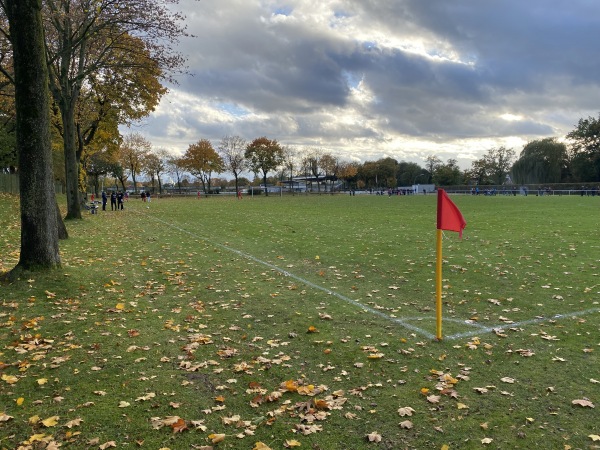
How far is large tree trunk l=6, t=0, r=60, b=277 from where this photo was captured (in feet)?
25.3

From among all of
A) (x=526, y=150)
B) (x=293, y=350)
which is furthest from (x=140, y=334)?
(x=526, y=150)

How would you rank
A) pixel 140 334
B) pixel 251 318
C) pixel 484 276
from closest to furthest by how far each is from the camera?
pixel 140 334
pixel 251 318
pixel 484 276

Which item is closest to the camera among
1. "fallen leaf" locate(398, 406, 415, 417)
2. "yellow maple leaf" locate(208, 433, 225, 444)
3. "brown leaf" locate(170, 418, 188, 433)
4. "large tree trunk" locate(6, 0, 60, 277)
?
"yellow maple leaf" locate(208, 433, 225, 444)

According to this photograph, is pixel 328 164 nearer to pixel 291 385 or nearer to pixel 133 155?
pixel 133 155

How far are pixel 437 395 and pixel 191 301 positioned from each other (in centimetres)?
497

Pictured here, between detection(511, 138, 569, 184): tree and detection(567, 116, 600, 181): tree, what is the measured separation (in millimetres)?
3598

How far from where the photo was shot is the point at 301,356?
5367 mm

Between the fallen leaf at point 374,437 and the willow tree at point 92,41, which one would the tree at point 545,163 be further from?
the fallen leaf at point 374,437

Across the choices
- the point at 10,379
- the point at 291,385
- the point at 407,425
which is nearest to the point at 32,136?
the point at 10,379

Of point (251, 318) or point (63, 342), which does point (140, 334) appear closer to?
point (63, 342)

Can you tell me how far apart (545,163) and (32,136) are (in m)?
114

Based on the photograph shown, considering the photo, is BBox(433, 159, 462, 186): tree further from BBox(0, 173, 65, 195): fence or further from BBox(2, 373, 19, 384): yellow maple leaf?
BBox(2, 373, 19, 384): yellow maple leaf

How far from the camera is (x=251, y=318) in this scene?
6902mm

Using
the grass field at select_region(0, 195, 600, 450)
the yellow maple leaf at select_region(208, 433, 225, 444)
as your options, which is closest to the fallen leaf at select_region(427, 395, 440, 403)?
the grass field at select_region(0, 195, 600, 450)
